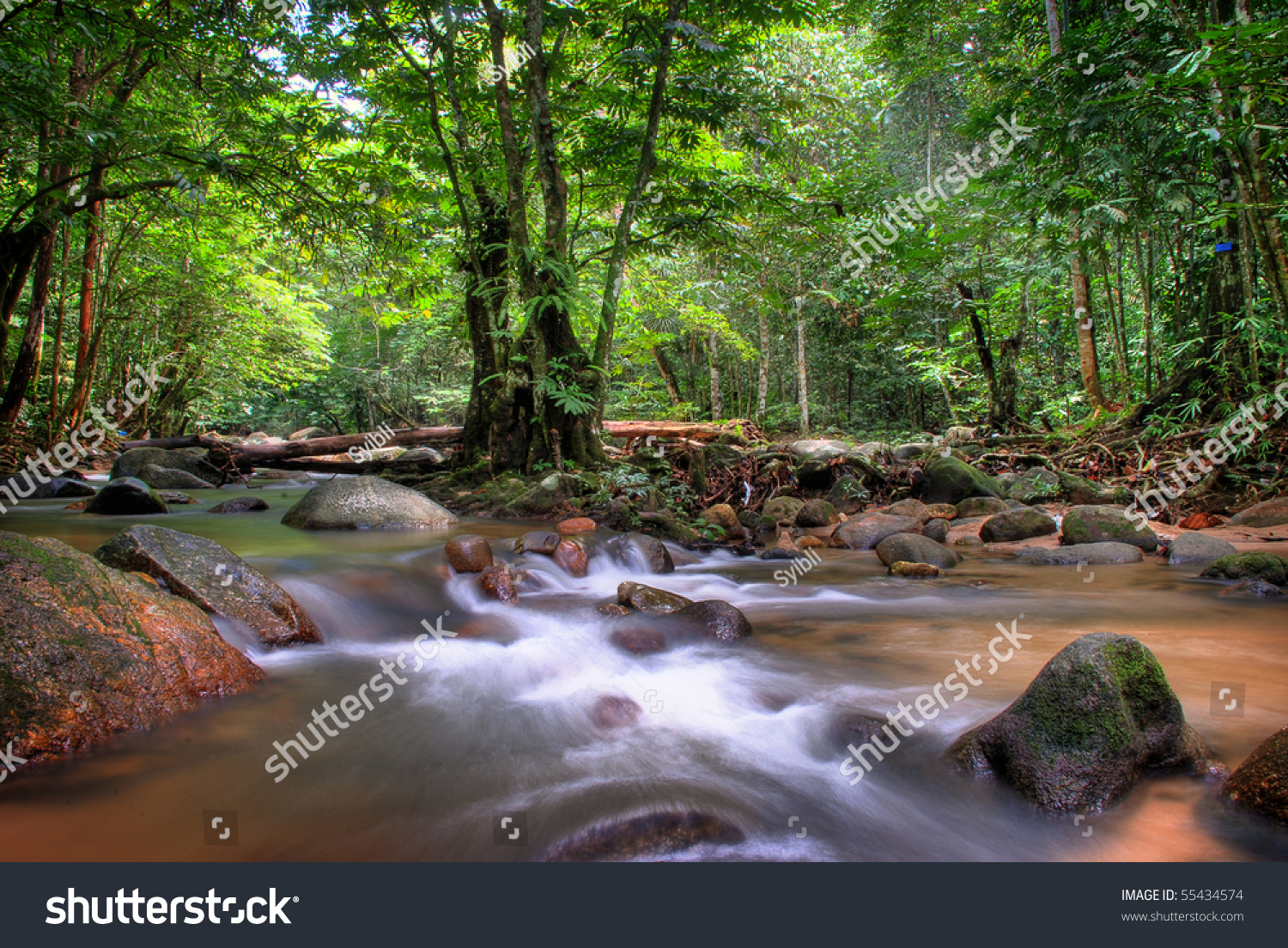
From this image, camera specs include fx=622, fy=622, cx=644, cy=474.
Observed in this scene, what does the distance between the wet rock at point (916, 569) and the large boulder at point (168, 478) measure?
36.6 feet

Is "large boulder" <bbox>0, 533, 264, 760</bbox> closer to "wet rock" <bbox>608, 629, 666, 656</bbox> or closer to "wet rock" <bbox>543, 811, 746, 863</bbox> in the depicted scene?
"wet rock" <bbox>543, 811, 746, 863</bbox>

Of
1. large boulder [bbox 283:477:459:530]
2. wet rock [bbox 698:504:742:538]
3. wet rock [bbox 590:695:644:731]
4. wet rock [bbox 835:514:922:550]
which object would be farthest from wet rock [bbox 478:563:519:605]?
wet rock [bbox 835:514:922:550]

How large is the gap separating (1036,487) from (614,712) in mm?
7552

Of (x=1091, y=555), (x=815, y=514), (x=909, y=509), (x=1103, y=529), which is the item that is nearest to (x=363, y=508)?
(x=815, y=514)

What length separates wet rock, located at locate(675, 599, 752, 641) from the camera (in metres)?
4.14

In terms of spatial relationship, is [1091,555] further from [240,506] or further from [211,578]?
[240,506]

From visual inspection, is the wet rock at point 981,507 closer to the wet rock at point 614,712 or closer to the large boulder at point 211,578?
the wet rock at point 614,712

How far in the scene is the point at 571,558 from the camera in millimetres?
5488

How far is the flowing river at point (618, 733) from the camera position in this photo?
207 cm

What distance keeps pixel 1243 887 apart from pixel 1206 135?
738cm

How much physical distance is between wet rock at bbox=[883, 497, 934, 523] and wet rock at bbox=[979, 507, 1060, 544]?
926 millimetres

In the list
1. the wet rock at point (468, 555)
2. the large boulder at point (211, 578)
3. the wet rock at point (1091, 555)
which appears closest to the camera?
the large boulder at point (211, 578)

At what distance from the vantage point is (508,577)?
16.1ft

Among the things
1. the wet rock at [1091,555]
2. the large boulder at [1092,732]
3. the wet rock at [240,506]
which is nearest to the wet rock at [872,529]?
the wet rock at [1091,555]
